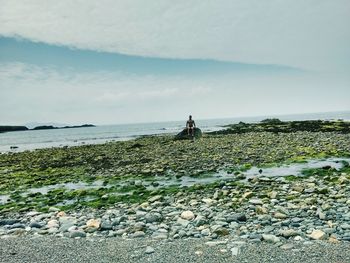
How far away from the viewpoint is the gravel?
22.1ft

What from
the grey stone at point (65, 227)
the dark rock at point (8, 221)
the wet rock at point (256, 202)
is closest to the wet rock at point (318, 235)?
the wet rock at point (256, 202)

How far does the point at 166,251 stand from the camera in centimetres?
739

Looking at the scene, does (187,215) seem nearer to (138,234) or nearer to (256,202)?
(138,234)

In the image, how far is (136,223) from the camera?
9672mm

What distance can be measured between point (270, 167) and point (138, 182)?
24.8 feet

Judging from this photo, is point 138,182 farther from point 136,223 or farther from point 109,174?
point 136,223

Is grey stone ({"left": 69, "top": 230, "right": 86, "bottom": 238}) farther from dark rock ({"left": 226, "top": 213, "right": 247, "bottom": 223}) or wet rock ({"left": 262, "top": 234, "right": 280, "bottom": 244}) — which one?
wet rock ({"left": 262, "top": 234, "right": 280, "bottom": 244})

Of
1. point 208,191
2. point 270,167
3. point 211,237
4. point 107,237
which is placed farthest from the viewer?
point 270,167

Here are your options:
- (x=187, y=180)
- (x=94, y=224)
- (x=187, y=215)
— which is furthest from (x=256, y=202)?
(x=187, y=180)

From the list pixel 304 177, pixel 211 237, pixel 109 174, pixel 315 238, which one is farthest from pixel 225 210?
pixel 109 174

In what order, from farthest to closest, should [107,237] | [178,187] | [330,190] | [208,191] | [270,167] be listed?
[270,167]
[178,187]
[208,191]
[330,190]
[107,237]

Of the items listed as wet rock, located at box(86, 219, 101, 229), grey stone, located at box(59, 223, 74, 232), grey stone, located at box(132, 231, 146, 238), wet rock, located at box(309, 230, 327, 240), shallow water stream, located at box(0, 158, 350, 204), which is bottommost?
shallow water stream, located at box(0, 158, 350, 204)

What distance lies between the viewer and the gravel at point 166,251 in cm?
675

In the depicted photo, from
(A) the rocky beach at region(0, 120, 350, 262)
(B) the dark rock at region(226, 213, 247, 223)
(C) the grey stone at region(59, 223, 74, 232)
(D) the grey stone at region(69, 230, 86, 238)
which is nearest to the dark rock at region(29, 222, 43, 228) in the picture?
(A) the rocky beach at region(0, 120, 350, 262)
